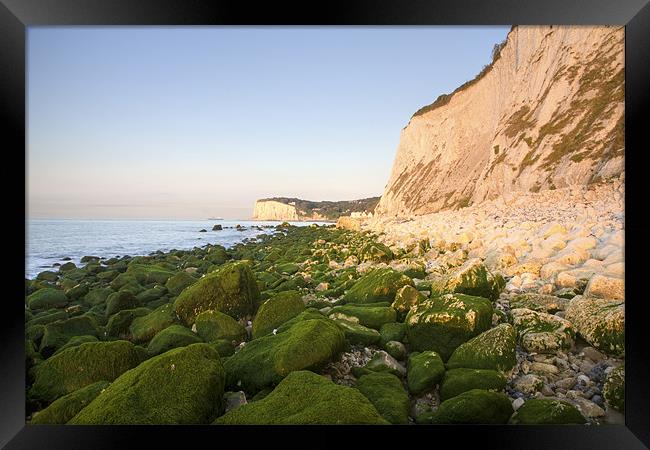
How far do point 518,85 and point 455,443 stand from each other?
29.5 ft

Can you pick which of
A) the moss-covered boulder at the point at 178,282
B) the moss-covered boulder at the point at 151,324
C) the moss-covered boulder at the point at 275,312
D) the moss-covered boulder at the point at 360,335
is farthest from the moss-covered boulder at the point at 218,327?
the moss-covered boulder at the point at 178,282

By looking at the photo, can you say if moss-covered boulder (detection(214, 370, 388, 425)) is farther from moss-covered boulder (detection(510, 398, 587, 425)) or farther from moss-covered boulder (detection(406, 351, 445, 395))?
moss-covered boulder (detection(510, 398, 587, 425))

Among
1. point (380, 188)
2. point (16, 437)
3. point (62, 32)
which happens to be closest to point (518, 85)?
point (380, 188)

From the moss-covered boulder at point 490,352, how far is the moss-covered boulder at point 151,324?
246 centimetres

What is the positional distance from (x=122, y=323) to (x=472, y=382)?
10.2 feet

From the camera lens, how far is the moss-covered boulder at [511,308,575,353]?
2418 mm

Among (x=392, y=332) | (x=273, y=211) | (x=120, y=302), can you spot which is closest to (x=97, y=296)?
(x=120, y=302)

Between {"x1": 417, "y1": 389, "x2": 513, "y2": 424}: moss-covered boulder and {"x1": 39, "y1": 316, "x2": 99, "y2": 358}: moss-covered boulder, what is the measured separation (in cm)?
311

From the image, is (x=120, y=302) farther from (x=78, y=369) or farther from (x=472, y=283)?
(x=472, y=283)

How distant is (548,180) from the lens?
20.3 feet

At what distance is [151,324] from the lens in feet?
10.0

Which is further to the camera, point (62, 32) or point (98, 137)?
point (98, 137)

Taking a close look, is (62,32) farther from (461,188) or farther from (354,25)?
(461,188)

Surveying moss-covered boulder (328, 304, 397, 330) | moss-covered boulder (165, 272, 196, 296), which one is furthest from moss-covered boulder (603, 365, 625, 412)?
moss-covered boulder (165, 272, 196, 296)
